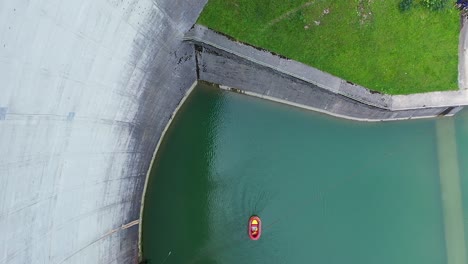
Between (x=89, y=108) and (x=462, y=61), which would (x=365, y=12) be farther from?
(x=89, y=108)

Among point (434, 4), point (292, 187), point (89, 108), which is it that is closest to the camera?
point (89, 108)

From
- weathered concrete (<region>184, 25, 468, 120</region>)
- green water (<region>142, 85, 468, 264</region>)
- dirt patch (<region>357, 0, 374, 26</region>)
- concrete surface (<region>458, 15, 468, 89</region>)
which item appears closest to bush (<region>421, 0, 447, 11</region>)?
concrete surface (<region>458, 15, 468, 89</region>)

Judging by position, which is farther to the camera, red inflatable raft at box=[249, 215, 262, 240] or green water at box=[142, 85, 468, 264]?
green water at box=[142, 85, 468, 264]

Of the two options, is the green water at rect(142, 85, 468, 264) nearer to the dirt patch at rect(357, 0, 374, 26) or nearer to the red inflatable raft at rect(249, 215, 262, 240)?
the red inflatable raft at rect(249, 215, 262, 240)

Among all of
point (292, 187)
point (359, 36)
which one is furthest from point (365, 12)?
point (292, 187)

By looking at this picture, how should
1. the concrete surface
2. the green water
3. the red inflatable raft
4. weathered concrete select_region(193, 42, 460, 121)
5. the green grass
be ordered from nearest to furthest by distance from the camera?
the green grass < weathered concrete select_region(193, 42, 460, 121) < the concrete surface < the red inflatable raft < the green water

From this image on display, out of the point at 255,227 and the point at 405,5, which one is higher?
the point at 405,5

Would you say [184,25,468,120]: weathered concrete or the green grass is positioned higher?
the green grass

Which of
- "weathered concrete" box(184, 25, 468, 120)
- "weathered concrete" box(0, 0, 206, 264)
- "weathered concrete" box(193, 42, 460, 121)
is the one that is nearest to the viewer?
"weathered concrete" box(0, 0, 206, 264)
